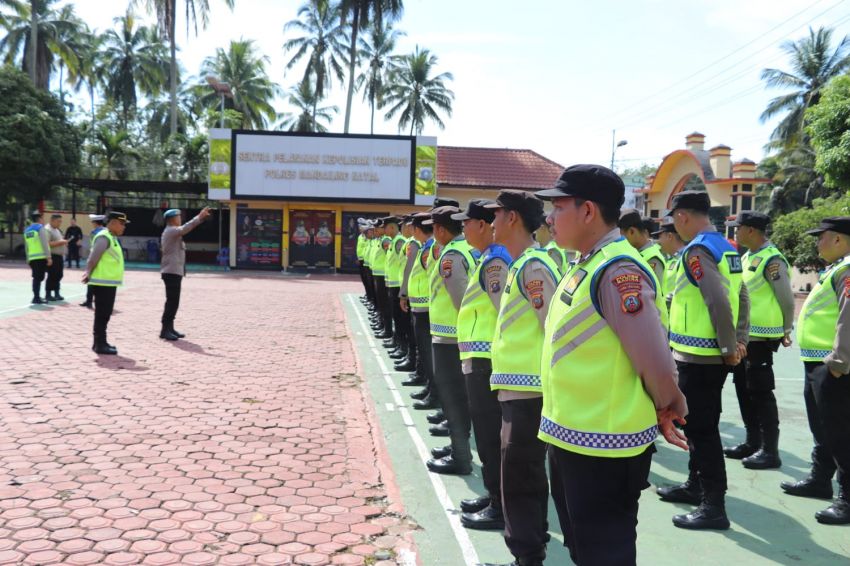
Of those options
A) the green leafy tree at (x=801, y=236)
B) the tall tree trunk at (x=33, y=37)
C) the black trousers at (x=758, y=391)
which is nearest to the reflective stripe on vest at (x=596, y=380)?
the black trousers at (x=758, y=391)

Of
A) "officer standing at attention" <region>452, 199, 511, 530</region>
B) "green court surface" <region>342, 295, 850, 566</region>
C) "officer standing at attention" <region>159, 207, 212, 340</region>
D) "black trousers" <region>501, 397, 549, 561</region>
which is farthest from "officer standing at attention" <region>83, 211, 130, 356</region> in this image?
"black trousers" <region>501, 397, 549, 561</region>

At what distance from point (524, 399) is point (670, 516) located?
5.64ft

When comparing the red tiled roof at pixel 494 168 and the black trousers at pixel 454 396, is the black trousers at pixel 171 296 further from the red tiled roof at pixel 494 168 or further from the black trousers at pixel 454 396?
the red tiled roof at pixel 494 168

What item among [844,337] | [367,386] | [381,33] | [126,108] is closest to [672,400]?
[844,337]

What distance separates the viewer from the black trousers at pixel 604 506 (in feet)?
8.27

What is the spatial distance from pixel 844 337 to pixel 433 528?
2.77 meters

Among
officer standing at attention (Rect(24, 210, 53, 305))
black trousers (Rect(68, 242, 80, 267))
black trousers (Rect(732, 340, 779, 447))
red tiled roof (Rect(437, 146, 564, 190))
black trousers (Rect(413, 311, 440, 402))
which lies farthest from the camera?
red tiled roof (Rect(437, 146, 564, 190))

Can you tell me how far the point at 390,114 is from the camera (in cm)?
4509

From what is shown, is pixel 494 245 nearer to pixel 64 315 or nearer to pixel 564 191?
pixel 564 191

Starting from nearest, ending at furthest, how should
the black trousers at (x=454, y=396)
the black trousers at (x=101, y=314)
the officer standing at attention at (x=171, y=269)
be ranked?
the black trousers at (x=454, y=396), the black trousers at (x=101, y=314), the officer standing at attention at (x=171, y=269)

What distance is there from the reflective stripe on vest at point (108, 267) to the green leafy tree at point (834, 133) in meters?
15.1

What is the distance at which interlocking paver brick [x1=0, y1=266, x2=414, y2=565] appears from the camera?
3824 mm

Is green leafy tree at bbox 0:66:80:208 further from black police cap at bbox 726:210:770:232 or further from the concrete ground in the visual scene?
black police cap at bbox 726:210:770:232

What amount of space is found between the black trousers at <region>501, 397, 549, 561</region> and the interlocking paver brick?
3.08ft
